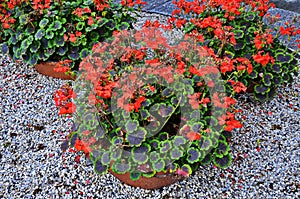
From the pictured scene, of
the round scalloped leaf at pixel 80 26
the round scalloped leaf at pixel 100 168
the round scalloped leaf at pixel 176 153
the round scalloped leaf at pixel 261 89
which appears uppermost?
the round scalloped leaf at pixel 80 26

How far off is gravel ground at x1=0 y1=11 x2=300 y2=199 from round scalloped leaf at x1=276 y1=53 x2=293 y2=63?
38cm

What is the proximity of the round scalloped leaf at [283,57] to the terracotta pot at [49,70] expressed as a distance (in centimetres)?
195

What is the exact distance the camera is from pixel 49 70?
3311mm

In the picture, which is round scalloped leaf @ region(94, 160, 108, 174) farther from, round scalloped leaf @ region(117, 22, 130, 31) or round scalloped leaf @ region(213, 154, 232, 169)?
round scalloped leaf @ region(117, 22, 130, 31)

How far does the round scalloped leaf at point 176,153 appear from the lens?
1984mm

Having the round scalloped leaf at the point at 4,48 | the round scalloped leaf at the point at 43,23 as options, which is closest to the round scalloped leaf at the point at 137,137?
the round scalloped leaf at the point at 43,23

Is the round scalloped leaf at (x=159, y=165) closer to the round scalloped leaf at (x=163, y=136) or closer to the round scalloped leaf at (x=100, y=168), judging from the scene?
the round scalloped leaf at (x=163, y=136)

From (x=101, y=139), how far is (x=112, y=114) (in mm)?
178

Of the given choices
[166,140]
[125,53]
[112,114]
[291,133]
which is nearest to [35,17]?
[125,53]

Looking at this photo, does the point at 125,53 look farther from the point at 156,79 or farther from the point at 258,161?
the point at 258,161

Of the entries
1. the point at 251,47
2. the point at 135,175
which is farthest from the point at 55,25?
the point at 251,47

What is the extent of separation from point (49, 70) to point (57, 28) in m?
0.50

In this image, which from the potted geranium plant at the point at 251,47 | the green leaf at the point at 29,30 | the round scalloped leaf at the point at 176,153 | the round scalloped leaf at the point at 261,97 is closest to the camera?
the round scalloped leaf at the point at 176,153

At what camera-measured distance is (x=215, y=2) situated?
2.92 m
